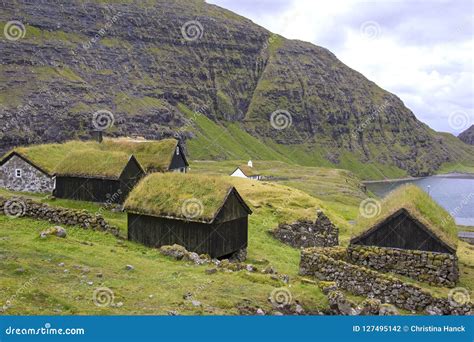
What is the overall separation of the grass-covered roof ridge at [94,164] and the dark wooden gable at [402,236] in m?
25.4

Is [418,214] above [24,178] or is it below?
below

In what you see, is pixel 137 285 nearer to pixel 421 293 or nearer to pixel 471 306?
pixel 421 293

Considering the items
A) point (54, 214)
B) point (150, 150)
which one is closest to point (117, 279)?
point (54, 214)

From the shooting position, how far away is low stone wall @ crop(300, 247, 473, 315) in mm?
A: 21344

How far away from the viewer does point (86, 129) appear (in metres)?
185

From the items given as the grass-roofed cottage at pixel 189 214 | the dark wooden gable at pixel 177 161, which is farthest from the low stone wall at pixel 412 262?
the dark wooden gable at pixel 177 161

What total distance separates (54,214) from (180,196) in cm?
915

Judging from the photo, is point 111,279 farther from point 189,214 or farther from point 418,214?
point 418,214

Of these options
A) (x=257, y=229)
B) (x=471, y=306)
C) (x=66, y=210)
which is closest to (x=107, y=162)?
(x=66, y=210)

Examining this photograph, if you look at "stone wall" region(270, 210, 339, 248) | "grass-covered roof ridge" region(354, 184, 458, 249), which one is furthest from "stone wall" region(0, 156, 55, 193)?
"grass-covered roof ridge" region(354, 184, 458, 249)

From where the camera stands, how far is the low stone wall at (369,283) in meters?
21.3

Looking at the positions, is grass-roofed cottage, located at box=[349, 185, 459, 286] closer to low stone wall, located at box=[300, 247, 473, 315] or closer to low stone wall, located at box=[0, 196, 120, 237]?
low stone wall, located at box=[300, 247, 473, 315]

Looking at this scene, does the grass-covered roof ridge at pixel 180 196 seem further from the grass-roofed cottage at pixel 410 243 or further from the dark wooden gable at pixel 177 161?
the dark wooden gable at pixel 177 161

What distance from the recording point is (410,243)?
2508 centimetres
